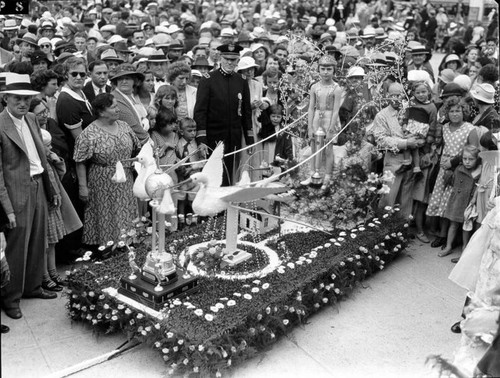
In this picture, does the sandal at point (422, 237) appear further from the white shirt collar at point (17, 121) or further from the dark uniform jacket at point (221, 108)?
the white shirt collar at point (17, 121)

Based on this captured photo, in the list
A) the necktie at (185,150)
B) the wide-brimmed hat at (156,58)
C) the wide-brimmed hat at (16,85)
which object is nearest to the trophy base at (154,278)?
the wide-brimmed hat at (16,85)

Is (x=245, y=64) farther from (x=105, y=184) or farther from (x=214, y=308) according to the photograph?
(x=214, y=308)

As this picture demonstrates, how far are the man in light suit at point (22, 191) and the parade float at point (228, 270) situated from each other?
19.0 inches

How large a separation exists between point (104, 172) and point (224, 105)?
2.04 m

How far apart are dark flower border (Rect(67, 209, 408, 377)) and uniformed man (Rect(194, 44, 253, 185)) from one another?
5.37 feet

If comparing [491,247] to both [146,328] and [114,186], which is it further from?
[114,186]

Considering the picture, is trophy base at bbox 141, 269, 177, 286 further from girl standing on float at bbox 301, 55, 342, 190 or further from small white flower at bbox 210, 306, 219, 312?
girl standing on float at bbox 301, 55, 342, 190

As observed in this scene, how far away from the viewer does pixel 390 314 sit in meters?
5.86

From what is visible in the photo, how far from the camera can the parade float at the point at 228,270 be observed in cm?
484

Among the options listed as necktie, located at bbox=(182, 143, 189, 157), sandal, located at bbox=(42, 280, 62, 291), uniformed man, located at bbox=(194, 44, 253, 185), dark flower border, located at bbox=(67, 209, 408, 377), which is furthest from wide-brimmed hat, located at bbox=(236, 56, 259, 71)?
sandal, located at bbox=(42, 280, 62, 291)

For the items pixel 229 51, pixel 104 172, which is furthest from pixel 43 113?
pixel 229 51

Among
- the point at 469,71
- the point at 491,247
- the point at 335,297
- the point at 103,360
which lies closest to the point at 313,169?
the point at 335,297

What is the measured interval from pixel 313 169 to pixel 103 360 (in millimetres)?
3589

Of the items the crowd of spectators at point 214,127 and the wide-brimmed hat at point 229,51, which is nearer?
the crowd of spectators at point 214,127
